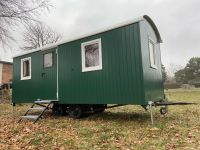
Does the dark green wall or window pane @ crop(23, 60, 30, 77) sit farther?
window pane @ crop(23, 60, 30, 77)

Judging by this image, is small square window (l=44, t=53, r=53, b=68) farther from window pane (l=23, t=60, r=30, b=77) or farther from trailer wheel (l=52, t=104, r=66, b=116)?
trailer wheel (l=52, t=104, r=66, b=116)

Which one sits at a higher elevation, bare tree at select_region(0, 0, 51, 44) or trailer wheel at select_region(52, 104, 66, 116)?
bare tree at select_region(0, 0, 51, 44)

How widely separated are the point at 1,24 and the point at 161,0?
11.8m

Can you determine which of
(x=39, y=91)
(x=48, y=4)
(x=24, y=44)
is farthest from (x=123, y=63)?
(x=24, y=44)

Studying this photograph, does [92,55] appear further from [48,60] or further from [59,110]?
[59,110]

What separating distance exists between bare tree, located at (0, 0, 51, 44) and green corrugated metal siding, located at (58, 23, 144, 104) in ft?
17.1

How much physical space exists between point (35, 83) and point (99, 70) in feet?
12.6

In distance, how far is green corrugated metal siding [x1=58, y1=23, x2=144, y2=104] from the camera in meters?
6.57

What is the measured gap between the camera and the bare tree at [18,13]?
12172mm

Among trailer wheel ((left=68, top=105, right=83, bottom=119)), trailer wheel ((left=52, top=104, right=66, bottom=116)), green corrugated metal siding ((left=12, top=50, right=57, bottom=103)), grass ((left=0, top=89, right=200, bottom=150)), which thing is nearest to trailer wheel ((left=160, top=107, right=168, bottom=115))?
grass ((left=0, top=89, right=200, bottom=150))

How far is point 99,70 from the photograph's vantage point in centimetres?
745

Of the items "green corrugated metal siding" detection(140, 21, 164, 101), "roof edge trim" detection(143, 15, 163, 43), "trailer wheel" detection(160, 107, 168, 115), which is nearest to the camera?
"green corrugated metal siding" detection(140, 21, 164, 101)

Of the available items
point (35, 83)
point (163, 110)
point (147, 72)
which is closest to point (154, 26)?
point (147, 72)

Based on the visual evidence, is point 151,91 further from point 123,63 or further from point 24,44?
point 24,44
